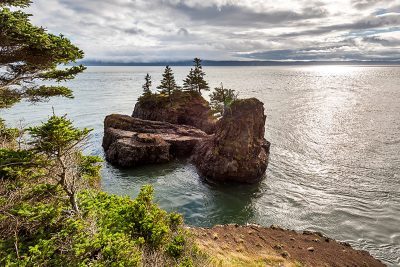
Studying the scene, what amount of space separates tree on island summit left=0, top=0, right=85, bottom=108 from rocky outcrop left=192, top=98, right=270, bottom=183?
2772 cm

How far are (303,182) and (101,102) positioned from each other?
280ft

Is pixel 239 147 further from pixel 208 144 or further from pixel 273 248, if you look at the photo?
pixel 273 248

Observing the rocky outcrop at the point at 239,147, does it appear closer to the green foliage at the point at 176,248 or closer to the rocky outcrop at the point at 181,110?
the rocky outcrop at the point at 181,110

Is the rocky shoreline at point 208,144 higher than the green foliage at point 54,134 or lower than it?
lower

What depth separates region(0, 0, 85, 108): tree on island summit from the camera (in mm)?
10883

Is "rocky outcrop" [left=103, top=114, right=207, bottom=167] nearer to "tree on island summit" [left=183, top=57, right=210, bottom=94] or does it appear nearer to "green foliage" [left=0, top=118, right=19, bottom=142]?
"tree on island summit" [left=183, top=57, right=210, bottom=94]

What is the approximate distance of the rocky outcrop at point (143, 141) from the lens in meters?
46.1

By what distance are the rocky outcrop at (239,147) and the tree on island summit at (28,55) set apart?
2772 cm

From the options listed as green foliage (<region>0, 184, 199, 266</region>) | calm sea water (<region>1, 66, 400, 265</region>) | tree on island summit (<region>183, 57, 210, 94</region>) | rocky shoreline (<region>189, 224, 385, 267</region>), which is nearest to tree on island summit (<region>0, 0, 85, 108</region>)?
green foliage (<region>0, 184, 199, 266</region>)

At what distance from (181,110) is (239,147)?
28265 millimetres

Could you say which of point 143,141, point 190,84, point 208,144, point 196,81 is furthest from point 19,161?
point 190,84

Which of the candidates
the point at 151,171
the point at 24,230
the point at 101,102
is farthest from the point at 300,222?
the point at 101,102

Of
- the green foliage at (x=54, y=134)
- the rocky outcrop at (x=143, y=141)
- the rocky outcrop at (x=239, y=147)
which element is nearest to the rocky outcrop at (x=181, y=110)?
the rocky outcrop at (x=143, y=141)

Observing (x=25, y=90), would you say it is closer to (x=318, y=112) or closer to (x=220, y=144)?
(x=220, y=144)
